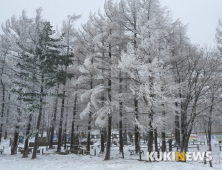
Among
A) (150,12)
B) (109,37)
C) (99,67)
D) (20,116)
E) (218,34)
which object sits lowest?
(20,116)

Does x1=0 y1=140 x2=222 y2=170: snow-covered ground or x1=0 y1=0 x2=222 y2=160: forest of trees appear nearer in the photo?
x1=0 y1=140 x2=222 y2=170: snow-covered ground

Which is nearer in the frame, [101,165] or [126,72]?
[101,165]

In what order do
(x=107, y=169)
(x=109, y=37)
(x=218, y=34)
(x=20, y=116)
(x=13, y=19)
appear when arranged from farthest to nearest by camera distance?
(x=218, y=34)
(x=13, y=19)
(x=20, y=116)
(x=109, y=37)
(x=107, y=169)

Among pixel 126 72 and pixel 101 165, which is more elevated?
pixel 126 72

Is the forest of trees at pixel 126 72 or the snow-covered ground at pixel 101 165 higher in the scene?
the forest of trees at pixel 126 72

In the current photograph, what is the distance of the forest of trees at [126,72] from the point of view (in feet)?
33.1

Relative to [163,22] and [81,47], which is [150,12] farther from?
[81,47]

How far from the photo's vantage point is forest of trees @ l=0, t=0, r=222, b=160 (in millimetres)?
10094

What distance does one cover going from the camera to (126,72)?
1157 cm

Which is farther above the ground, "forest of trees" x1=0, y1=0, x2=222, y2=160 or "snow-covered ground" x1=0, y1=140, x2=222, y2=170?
"forest of trees" x1=0, y1=0, x2=222, y2=160

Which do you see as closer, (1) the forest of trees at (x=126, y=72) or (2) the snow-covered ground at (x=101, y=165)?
(2) the snow-covered ground at (x=101, y=165)

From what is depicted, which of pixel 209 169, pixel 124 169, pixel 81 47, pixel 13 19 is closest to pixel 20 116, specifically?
pixel 81 47

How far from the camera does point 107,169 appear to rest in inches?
344

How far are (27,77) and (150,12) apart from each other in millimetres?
9533
